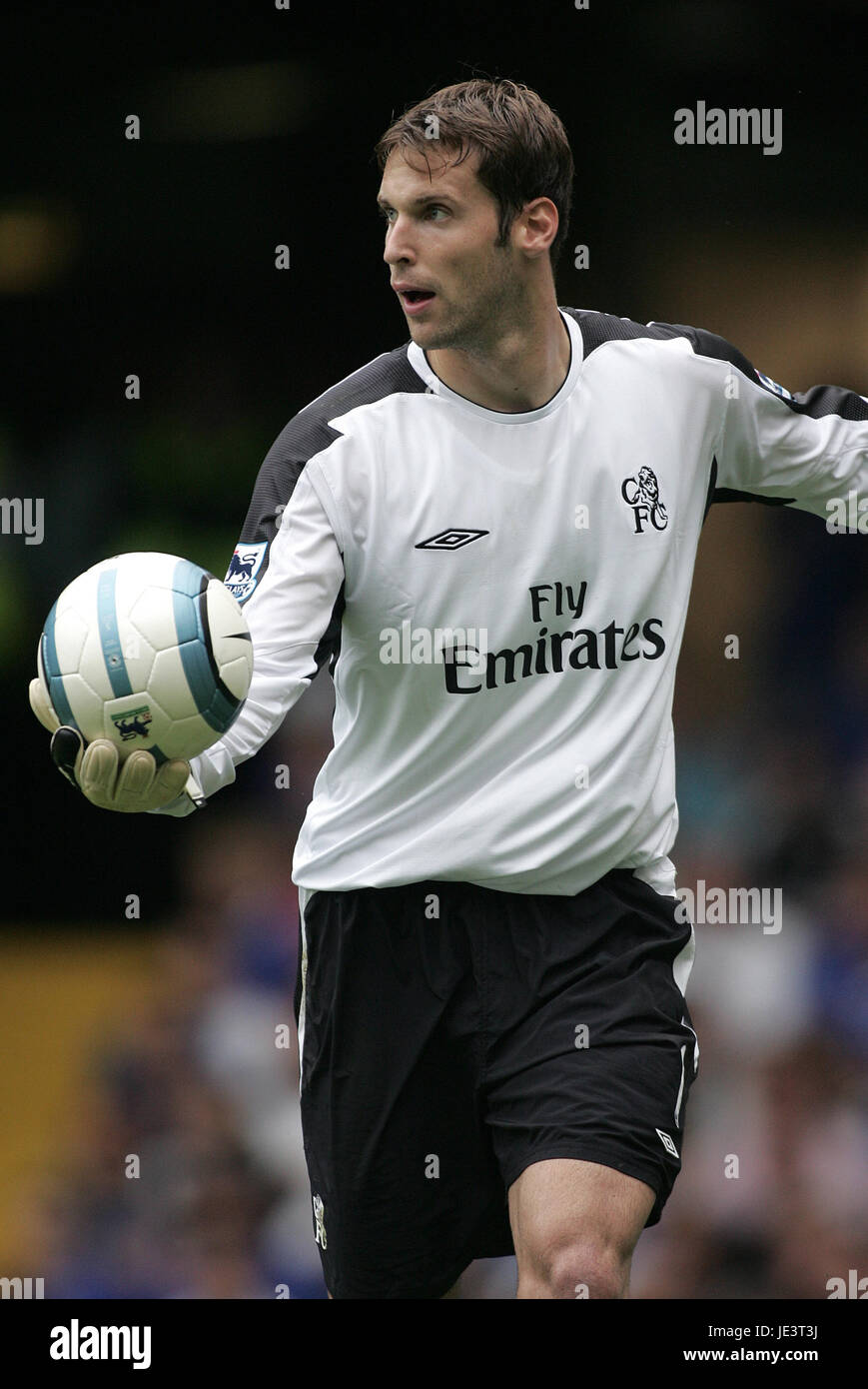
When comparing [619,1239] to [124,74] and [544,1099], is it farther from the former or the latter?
[124,74]

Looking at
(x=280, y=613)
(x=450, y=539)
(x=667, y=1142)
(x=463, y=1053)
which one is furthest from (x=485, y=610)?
(x=667, y=1142)

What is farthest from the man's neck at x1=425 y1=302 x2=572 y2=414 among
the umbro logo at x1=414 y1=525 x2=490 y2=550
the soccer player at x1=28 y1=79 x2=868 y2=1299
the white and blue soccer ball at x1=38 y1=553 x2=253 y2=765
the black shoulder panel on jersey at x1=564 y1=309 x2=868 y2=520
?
the white and blue soccer ball at x1=38 y1=553 x2=253 y2=765

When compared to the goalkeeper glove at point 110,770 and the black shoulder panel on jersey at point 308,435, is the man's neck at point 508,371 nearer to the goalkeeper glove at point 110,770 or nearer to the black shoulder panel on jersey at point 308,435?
the black shoulder panel on jersey at point 308,435

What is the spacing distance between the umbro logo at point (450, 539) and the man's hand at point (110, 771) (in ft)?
2.17

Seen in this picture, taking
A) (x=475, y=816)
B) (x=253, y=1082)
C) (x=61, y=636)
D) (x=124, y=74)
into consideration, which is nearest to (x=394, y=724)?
(x=475, y=816)

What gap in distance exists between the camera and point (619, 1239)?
284cm

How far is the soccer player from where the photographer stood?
3145 mm

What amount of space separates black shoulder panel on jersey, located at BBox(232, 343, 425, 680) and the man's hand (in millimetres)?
417

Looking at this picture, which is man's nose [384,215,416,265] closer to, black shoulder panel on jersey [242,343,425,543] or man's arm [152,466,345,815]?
black shoulder panel on jersey [242,343,425,543]

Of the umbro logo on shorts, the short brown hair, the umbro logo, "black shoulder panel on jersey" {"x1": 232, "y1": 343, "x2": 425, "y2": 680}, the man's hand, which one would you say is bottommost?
the umbro logo on shorts

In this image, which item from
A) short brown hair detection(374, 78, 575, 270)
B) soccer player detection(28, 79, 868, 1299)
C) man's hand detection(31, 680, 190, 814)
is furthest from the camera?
short brown hair detection(374, 78, 575, 270)

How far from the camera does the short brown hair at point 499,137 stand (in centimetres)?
327

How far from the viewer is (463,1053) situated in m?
3.24

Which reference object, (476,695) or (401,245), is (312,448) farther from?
(476,695)
